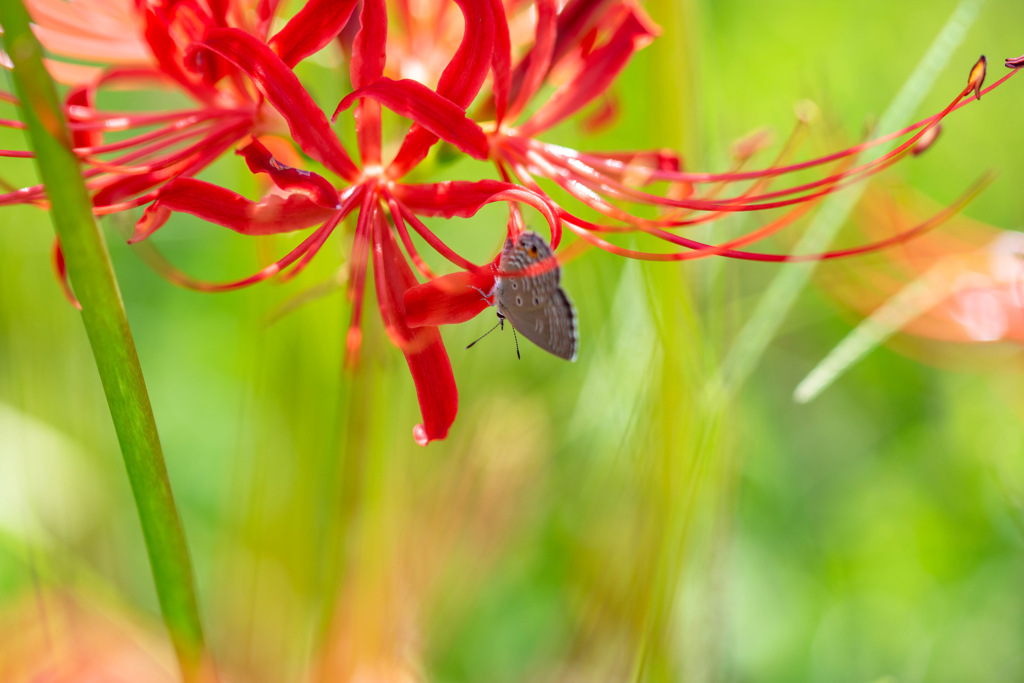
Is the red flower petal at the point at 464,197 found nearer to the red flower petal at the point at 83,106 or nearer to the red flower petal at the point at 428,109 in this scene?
the red flower petal at the point at 428,109

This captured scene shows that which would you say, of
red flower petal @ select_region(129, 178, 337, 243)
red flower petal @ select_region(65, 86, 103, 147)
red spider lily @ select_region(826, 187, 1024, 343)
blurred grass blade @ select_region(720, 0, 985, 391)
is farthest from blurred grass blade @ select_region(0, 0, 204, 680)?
red spider lily @ select_region(826, 187, 1024, 343)

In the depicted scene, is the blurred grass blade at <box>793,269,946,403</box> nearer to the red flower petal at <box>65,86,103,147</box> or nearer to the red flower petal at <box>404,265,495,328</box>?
the red flower petal at <box>404,265,495,328</box>

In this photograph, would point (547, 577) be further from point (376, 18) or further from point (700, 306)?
point (376, 18)

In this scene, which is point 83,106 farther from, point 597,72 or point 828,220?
point 828,220

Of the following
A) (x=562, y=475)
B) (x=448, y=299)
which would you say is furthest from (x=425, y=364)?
(x=562, y=475)

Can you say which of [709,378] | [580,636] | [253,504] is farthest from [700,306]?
[253,504]

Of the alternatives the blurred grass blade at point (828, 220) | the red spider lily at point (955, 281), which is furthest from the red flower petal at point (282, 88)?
the red spider lily at point (955, 281)

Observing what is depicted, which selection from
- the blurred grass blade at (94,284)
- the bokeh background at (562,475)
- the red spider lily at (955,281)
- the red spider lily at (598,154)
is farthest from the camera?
the red spider lily at (955,281)
